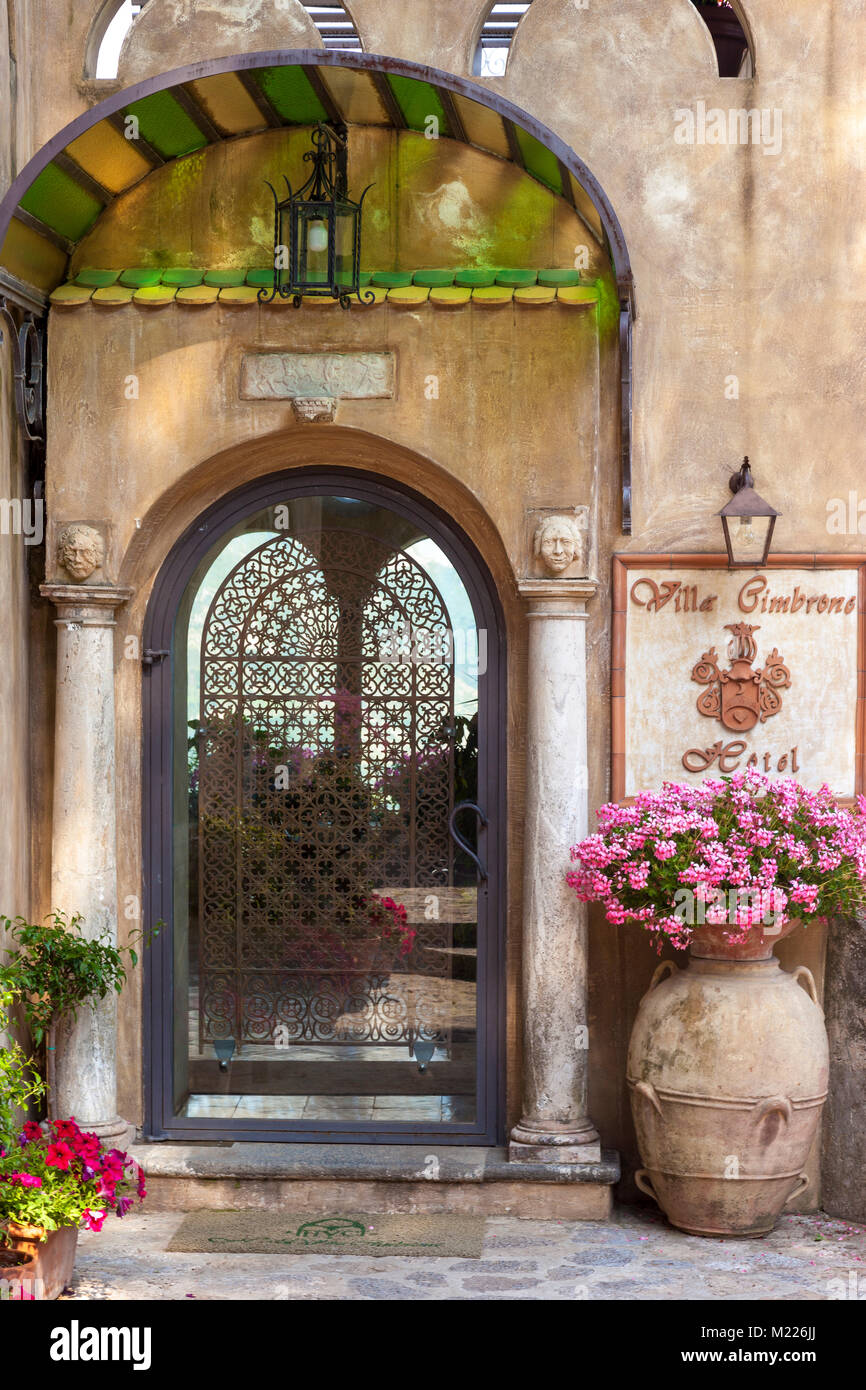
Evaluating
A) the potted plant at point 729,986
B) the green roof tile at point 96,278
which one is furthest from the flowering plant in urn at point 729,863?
the green roof tile at point 96,278

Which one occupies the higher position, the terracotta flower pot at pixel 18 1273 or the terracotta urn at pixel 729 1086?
the terracotta urn at pixel 729 1086

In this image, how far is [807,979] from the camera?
6012 millimetres

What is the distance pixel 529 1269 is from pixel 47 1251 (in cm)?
166

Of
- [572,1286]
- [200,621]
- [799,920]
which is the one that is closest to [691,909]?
[799,920]

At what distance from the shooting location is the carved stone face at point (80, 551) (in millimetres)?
6148

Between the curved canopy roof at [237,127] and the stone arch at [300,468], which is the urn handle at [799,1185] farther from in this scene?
the curved canopy roof at [237,127]

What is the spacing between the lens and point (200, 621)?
21.4 feet

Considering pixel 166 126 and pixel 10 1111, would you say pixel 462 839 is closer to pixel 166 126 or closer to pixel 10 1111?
pixel 10 1111

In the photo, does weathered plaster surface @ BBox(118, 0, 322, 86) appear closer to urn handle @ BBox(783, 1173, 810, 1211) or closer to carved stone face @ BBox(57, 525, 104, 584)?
carved stone face @ BBox(57, 525, 104, 584)

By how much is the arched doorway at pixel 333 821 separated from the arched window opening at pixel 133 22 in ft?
6.05

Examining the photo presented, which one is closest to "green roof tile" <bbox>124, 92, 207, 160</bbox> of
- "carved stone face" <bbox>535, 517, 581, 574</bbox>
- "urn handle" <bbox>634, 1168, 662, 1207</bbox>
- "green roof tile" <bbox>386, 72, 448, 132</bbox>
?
"green roof tile" <bbox>386, 72, 448, 132</bbox>

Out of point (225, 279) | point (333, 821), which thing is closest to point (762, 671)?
point (333, 821)

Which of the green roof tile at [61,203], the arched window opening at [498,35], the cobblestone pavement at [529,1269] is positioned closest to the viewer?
the cobblestone pavement at [529,1269]

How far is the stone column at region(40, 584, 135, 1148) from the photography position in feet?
20.2
